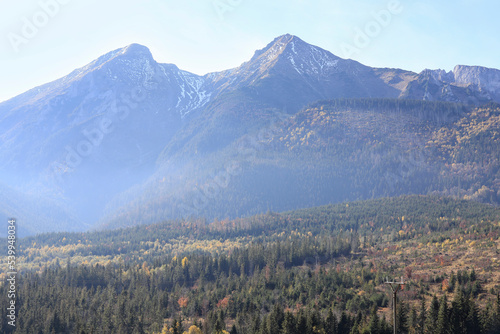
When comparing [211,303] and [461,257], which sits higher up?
[461,257]

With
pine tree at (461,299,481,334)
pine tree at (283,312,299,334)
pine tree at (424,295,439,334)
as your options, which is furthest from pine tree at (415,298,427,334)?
pine tree at (283,312,299,334)

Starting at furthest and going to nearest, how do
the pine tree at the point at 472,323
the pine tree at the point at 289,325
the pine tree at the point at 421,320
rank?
the pine tree at the point at 421,320 < the pine tree at the point at 289,325 < the pine tree at the point at 472,323

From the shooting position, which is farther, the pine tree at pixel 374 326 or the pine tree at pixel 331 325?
the pine tree at pixel 331 325

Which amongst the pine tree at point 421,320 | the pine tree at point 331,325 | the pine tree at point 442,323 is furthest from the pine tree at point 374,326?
the pine tree at point 442,323

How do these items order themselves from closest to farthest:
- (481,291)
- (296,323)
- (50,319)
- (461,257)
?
(296,323) → (481,291) → (50,319) → (461,257)

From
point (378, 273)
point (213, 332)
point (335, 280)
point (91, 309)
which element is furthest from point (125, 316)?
point (378, 273)

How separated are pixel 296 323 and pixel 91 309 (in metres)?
82.2

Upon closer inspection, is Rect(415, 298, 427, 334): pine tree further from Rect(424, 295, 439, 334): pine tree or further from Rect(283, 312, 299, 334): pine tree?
Rect(283, 312, 299, 334): pine tree

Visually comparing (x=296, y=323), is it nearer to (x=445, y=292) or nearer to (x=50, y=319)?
(x=445, y=292)

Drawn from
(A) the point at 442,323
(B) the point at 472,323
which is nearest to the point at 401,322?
(A) the point at 442,323

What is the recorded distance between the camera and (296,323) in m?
123

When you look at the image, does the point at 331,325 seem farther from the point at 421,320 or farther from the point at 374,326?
the point at 421,320

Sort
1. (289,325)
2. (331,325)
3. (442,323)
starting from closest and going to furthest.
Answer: (442,323) < (289,325) < (331,325)

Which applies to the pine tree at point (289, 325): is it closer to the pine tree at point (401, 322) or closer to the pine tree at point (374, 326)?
the pine tree at point (374, 326)
